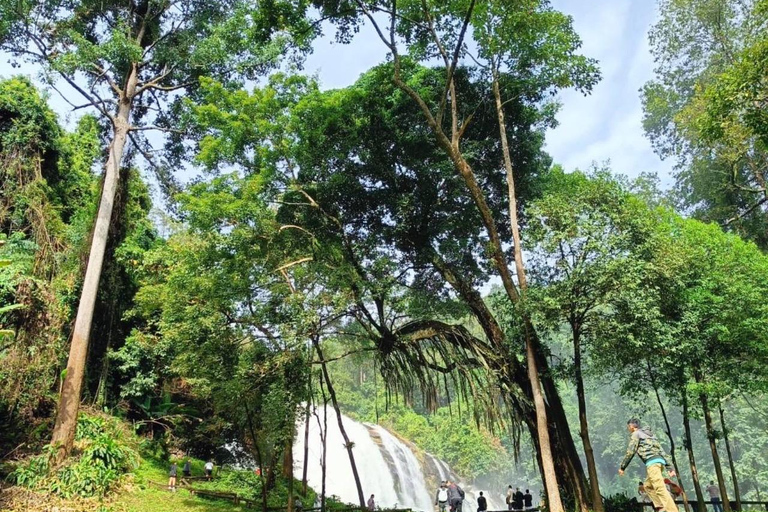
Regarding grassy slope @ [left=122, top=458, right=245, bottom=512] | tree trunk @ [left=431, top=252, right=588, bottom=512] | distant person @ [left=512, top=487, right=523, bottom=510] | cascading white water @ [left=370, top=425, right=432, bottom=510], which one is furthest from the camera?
cascading white water @ [left=370, top=425, right=432, bottom=510]

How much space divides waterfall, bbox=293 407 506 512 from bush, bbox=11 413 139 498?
12953 millimetres

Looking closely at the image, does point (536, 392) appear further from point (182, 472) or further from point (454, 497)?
point (182, 472)

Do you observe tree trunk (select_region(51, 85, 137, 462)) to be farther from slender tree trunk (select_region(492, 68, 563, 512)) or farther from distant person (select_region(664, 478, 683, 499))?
distant person (select_region(664, 478, 683, 499))

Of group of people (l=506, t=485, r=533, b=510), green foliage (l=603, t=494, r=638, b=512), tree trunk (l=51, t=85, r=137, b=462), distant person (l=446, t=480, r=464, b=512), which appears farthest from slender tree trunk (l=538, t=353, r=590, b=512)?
tree trunk (l=51, t=85, r=137, b=462)

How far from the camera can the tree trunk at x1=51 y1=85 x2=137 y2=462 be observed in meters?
9.62

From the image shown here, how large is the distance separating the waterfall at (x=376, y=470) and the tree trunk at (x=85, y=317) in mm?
14361

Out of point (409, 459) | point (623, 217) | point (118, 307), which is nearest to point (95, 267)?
point (118, 307)

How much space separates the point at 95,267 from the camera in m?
10.8

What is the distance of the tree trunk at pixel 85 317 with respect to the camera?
379 inches

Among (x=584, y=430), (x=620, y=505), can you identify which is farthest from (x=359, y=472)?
(x=584, y=430)

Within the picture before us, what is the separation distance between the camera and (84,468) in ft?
31.6

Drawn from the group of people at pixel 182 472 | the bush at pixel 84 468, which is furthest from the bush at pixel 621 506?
the bush at pixel 84 468

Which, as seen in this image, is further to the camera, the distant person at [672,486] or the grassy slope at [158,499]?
the grassy slope at [158,499]

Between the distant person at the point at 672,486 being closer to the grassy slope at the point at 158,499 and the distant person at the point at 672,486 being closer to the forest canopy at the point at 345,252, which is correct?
the forest canopy at the point at 345,252
